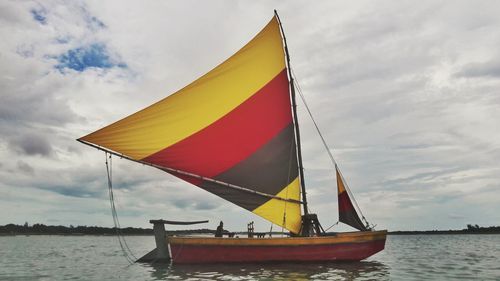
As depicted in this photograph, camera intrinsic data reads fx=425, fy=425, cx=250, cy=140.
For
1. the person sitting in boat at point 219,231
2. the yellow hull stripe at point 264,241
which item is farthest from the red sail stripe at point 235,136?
the yellow hull stripe at point 264,241

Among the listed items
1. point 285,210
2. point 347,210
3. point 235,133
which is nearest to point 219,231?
point 285,210

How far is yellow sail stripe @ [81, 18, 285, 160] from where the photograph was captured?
19234 millimetres

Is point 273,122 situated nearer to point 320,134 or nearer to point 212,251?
point 320,134

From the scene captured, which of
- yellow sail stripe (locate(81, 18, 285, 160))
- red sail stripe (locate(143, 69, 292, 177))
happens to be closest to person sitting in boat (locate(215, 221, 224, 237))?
red sail stripe (locate(143, 69, 292, 177))

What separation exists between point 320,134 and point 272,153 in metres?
3.68

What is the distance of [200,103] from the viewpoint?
20.8m

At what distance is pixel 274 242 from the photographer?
20.4 metres

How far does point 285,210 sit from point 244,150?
12.3 feet

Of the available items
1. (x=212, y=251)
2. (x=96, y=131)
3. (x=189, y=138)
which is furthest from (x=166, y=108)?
(x=212, y=251)

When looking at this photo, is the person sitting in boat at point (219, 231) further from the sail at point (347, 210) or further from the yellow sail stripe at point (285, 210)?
the sail at point (347, 210)

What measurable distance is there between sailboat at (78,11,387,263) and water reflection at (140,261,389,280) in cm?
49

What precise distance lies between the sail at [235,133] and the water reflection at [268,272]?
8.54 ft

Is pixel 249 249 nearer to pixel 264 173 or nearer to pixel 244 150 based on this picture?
pixel 264 173

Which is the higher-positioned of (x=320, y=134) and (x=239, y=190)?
(x=320, y=134)
